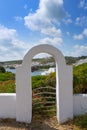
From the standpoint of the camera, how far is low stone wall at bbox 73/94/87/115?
9.00 metres

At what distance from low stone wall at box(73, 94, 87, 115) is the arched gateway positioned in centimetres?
27

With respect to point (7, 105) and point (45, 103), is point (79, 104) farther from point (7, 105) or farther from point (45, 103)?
point (7, 105)

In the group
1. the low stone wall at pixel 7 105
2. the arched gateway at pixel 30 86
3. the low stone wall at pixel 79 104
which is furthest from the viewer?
the low stone wall at pixel 79 104

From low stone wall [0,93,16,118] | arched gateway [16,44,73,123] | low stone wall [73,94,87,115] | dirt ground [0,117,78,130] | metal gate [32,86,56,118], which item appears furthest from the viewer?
metal gate [32,86,56,118]

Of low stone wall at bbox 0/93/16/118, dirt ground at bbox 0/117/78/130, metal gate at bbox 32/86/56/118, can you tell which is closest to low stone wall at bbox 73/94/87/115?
dirt ground at bbox 0/117/78/130

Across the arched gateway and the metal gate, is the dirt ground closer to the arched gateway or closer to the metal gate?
the arched gateway

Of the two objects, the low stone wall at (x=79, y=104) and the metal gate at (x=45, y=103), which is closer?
the low stone wall at (x=79, y=104)

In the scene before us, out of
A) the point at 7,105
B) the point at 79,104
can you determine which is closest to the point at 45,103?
the point at 79,104

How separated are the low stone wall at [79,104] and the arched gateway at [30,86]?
274 mm

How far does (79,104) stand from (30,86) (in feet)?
6.74

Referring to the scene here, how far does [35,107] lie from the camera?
9.53m

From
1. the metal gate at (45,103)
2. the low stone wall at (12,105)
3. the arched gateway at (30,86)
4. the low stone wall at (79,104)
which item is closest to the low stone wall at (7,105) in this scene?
the low stone wall at (12,105)

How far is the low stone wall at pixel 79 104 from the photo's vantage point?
900 cm

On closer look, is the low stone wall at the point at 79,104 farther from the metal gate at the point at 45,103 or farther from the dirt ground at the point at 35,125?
the metal gate at the point at 45,103
